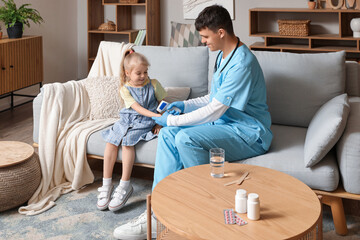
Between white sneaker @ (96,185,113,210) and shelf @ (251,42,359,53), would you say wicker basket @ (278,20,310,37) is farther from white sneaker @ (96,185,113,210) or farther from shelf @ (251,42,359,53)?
white sneaker @ (96,185,113,210)

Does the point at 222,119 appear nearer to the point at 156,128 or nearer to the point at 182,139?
the point at 182,139

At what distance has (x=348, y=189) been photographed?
227 centimetres

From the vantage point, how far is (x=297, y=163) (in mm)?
2350

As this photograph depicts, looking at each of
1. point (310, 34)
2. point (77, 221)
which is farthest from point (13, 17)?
point (310, 34)

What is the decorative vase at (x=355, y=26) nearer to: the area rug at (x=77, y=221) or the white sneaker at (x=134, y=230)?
the area rug at (x=77, y=221)

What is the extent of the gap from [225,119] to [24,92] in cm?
340

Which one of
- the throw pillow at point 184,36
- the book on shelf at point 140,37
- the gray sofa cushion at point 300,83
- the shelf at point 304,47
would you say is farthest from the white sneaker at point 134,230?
the book on shelf at point 140,37

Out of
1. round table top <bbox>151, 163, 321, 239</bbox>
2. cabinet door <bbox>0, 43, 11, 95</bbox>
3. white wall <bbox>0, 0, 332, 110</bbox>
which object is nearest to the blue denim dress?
round table top <bbox>151, 163, 321, 239</bbox>

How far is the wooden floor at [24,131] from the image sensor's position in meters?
2.70

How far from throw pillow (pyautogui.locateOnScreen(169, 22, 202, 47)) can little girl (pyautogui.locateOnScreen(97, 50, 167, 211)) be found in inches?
101

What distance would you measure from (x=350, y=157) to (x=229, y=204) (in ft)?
2.49

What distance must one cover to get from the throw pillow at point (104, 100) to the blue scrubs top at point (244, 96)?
2.54 feet

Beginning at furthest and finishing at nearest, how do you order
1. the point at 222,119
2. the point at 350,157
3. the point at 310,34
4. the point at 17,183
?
the point at 310,34
the point at 17,183
the point at 222,119
the point at 350,157

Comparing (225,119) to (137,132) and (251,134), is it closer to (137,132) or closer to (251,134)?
(251,134)
